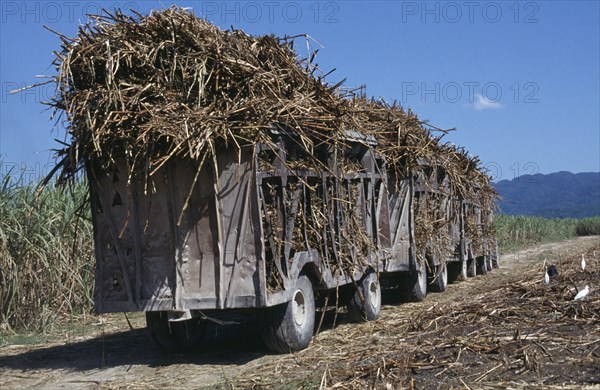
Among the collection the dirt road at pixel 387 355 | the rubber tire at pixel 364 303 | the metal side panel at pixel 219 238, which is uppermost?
the metal side panel at pixel 219 238

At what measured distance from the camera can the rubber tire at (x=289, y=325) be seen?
832 centimetres

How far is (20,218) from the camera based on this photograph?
1185 centimetres

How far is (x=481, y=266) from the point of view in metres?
20.4

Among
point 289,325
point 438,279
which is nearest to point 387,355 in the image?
point 289,325

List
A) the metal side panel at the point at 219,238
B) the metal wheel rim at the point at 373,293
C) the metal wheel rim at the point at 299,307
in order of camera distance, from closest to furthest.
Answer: the metal side panel at the point at 219,238 < the metal wheel rim at the point at 299,307 < the metal wheel rim at the point at 373,293

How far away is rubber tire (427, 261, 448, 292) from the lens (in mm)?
14836

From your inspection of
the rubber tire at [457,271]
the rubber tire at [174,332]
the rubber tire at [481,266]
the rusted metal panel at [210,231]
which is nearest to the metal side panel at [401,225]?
the rusted metal panel at [210,231]

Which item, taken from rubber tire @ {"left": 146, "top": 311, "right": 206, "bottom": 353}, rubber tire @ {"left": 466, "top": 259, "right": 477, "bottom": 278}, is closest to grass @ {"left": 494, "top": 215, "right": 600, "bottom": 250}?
rubber tire @ {"left": 466, "top": 259, "right": 477, "bottom": 278}

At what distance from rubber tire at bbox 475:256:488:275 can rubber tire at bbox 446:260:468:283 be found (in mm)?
2526

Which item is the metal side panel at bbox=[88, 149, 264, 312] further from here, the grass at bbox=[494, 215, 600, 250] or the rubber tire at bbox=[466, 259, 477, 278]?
the grass at bbox=[494, 215, 600, 250]

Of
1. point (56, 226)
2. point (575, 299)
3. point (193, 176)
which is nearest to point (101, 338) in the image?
point (56, 226)

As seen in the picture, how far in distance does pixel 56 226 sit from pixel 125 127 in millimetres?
5045

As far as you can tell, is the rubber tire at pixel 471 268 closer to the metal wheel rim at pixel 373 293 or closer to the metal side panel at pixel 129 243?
the metal wheel rim at pixel 373 293

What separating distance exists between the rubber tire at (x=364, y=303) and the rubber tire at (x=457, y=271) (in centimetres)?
704
